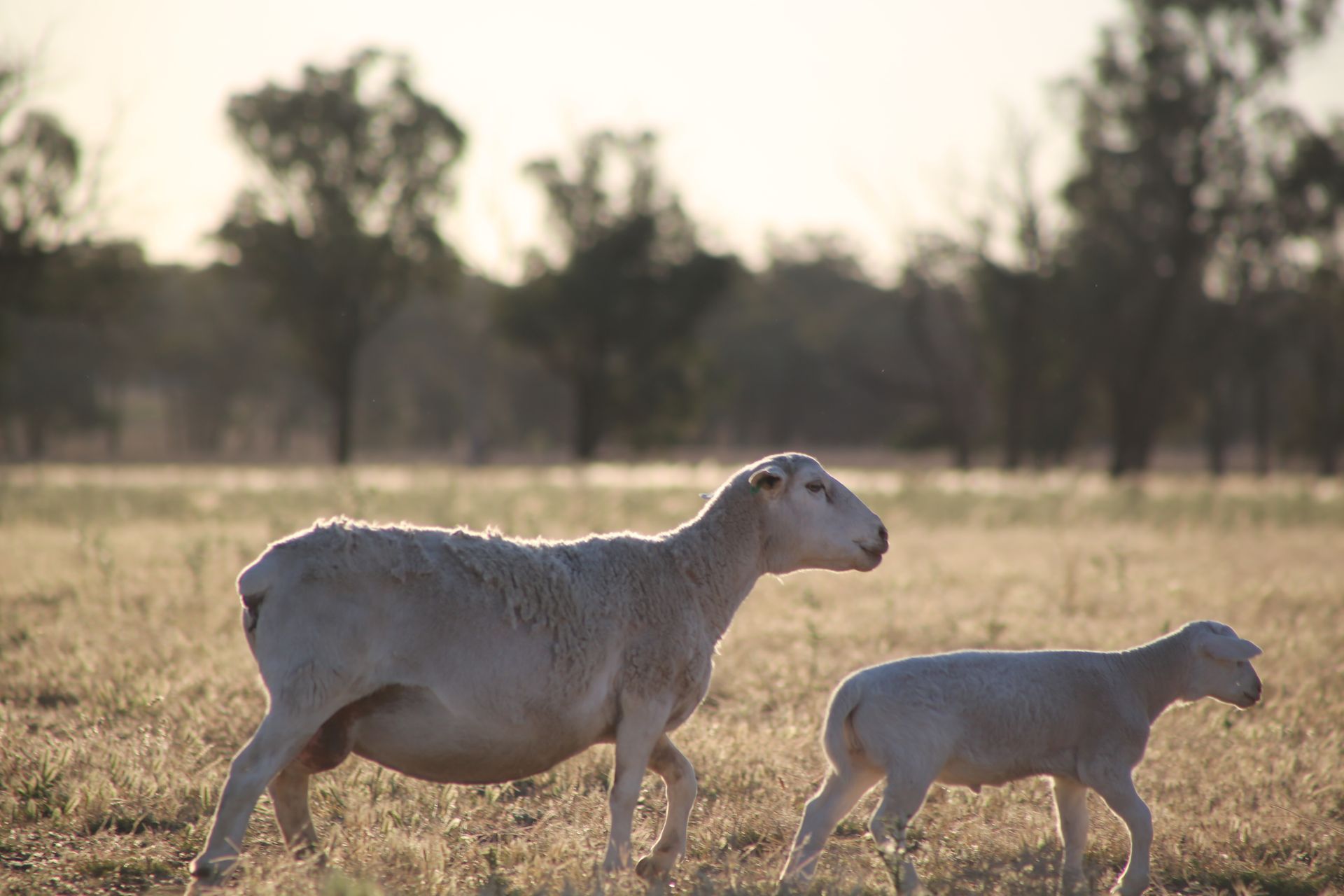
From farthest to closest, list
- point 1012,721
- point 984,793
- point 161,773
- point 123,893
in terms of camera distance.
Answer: point 984,793, point 161,773, point 1012,721, point 123,893

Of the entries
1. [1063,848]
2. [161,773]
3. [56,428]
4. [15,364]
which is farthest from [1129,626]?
[56,428]

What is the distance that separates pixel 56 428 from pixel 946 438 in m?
47.7

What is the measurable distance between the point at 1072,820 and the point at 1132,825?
36cm

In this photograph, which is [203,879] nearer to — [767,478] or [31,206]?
[767,478]

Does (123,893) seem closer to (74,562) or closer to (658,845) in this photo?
(658,845)

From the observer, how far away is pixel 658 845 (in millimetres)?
4980

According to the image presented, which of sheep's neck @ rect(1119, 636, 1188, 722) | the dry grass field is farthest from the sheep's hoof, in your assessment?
sheep's neck @ rect(1119, 636, 1188, 722)

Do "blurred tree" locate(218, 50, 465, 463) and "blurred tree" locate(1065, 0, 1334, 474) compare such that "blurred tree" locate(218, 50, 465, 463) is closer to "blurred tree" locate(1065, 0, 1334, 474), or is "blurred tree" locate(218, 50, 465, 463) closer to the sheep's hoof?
→ "blurred tree" locate(1065, 0, 1334, 474)

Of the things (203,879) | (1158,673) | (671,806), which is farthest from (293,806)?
(1158,673)

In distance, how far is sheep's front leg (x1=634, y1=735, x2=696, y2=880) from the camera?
4938 mm

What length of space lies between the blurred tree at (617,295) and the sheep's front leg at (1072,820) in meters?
42.9

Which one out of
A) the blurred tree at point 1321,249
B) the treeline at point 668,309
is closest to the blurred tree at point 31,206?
the treeline at point 668,309

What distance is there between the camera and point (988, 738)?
507 cm

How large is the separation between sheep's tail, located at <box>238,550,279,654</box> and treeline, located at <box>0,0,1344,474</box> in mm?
27645
